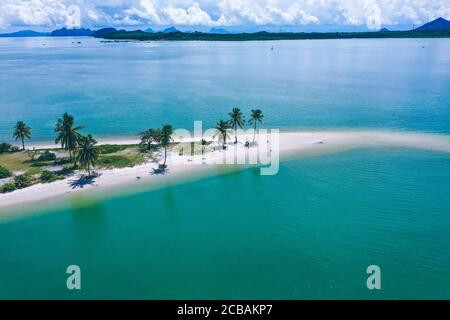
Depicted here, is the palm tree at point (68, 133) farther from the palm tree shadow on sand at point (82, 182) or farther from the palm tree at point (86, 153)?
the palm tree shadow on sand at point (82, 182)

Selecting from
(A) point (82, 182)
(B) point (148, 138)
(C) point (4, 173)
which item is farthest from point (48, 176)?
(B) point (148, 138)

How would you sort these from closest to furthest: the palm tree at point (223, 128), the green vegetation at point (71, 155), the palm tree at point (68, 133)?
the green vegetation at point (71, 155)
the palm tree at point (68, 133)
the palm tree at point (223, 128)

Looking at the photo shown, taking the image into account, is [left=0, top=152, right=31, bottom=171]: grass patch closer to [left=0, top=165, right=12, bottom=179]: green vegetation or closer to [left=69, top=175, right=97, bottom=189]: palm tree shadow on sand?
[left=0, top=165, right=12, bottom=179]: green vegetation

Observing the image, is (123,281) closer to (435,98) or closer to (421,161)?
(421,161)

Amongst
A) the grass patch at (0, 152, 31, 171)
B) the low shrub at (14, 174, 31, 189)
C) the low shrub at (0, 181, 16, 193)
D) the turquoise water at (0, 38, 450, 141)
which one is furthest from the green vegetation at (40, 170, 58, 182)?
the turquoise water at (0, 38, 450, 141)

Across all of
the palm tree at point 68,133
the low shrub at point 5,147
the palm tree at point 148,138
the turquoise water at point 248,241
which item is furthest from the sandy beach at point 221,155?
the low shrub at point 5,147

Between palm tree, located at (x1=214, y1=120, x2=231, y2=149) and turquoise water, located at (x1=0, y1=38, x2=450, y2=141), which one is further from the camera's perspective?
turquoise water, located at (x1=0, y1=38, x2=450, y2=141)
